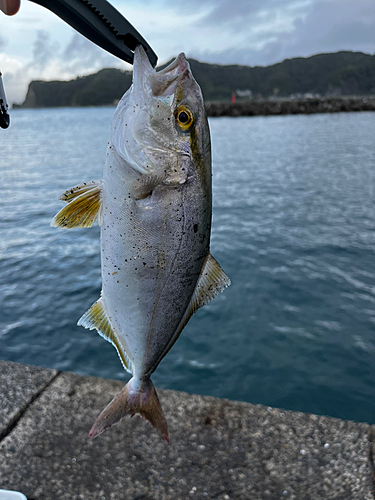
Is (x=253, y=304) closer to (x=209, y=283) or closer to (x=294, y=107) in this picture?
(x=209, y=283)

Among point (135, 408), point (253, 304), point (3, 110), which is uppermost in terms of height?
point (3, 110)

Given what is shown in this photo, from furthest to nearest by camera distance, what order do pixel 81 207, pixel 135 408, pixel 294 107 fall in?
pixel 294 107 < pixel 135 408 < pixel 81 207

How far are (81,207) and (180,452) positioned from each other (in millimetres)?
2417

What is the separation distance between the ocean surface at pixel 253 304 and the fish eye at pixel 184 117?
5502mm

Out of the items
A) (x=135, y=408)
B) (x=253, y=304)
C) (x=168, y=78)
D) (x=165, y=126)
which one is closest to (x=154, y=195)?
(x=165, y=126)

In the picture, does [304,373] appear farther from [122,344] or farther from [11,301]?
[11,301]

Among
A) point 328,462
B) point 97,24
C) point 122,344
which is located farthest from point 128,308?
point 328,462

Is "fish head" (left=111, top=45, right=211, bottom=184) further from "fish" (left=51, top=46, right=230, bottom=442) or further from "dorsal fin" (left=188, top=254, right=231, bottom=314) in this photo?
"dorsal fin" (left=188, top=254, right=231, bottom=314)

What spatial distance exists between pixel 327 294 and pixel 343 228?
207 inches

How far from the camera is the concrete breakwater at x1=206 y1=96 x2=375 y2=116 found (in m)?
94.2

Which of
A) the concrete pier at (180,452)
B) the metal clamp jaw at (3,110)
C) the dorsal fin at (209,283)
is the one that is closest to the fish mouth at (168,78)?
the metal clamp jaw at (3,110)

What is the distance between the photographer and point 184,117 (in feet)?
6.50

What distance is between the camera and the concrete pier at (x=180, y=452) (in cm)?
312

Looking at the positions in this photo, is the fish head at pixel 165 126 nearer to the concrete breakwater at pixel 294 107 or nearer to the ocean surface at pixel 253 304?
the ocean surface at pixel 253 304
